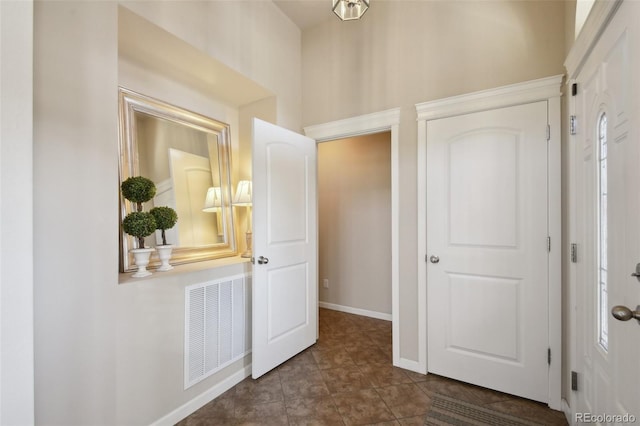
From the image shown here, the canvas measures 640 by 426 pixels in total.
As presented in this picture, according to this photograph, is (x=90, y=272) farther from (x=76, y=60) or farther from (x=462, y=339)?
(x=462, y=339)

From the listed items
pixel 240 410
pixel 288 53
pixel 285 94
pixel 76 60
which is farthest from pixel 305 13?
pixel 240 410

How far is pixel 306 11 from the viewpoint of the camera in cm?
268

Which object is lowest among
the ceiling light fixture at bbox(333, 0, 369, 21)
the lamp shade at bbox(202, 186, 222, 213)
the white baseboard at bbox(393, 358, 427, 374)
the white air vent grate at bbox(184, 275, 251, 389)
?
the white baseboard at bbox(393, 358, 427, 374)

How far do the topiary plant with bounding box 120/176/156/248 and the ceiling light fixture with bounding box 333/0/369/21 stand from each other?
147cm

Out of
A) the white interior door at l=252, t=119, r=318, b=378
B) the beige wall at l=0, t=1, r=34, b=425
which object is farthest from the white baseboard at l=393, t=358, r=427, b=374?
the beige wall at l=0, t=1, r=34, b=425

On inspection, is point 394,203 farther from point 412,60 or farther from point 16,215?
point 16,215

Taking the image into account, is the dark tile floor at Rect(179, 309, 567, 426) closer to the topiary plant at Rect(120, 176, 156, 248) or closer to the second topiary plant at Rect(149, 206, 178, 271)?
the second topiary plant at Rect(149, 206, 178, 271)

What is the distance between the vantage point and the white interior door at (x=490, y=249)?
Result: 188 cm

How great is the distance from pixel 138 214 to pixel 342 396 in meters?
1.79

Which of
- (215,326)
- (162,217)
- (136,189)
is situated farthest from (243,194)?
(215,326)

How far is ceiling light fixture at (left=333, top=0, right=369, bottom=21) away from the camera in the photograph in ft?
4.74

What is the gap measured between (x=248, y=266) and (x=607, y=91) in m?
2.32

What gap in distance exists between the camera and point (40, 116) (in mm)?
1227

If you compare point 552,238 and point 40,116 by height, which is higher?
point 40,116
